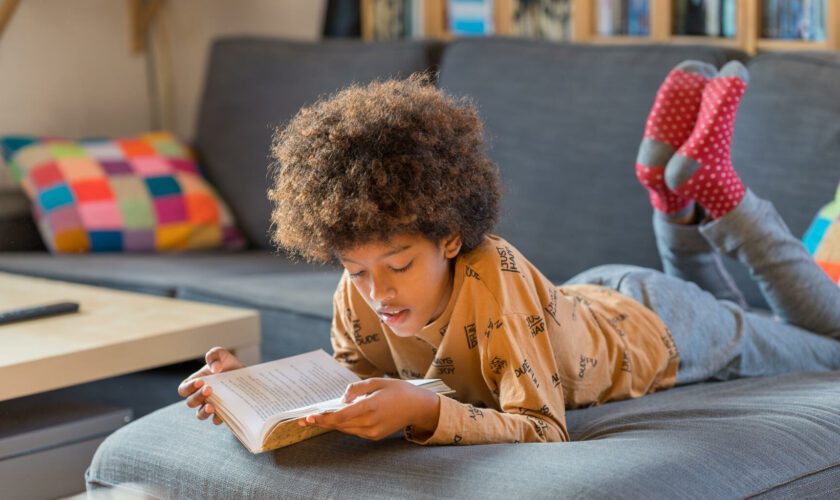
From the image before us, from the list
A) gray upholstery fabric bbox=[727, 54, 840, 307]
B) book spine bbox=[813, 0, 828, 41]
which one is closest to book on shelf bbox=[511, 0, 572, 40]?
book spine bbox=[813, 0, 828, 41]

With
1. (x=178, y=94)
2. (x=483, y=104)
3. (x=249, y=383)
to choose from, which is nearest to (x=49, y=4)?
(x=178, y=94)

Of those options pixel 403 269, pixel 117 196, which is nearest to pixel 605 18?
pixel 117 196

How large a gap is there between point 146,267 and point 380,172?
1403mm

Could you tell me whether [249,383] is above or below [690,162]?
below

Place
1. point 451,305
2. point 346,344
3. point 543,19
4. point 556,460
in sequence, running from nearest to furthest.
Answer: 1. point 556,460
2. point 451,305
3. point 346,344
4. point 543,19

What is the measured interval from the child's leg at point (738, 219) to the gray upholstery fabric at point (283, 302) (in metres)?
0.70

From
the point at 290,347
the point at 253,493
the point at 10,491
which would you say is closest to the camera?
the point at 253,493

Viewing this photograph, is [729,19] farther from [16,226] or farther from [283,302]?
[16,226]

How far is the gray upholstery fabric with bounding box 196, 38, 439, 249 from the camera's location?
9.00 ft

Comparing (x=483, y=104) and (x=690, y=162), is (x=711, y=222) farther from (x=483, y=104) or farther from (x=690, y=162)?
(x=483, y=104)

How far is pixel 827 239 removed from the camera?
6.03 ft

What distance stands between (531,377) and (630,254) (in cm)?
95

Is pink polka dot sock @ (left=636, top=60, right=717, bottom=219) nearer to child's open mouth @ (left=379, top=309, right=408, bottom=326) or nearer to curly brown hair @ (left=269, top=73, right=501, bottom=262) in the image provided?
curly brown hair @ (left=269, top=73, right=501, bottom=262)

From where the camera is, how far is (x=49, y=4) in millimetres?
3527
